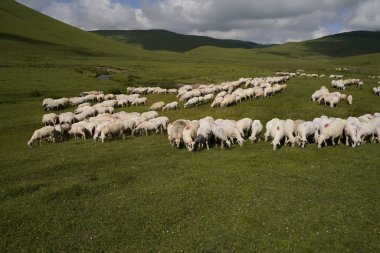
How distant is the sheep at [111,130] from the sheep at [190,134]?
17.2 ft

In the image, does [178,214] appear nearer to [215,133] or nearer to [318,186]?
[318,186]

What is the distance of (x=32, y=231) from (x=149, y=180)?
18.6 feet

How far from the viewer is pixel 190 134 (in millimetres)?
21656

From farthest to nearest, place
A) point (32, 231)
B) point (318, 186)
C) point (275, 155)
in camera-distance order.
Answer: point (275, 155), point (318, 186), point (32, 231)

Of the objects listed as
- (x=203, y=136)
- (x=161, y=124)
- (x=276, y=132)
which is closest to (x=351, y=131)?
(x=276, y=132)

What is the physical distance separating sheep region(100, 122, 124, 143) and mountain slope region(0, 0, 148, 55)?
3937 inches

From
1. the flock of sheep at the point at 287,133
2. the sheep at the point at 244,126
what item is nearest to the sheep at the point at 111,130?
the flock of sheep at the point at 287,133

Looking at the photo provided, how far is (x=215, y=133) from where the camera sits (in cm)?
2133

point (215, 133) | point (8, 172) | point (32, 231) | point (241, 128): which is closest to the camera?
point (32, 231)

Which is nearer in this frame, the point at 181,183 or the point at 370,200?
the point at 370,200

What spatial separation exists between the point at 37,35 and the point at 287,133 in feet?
495

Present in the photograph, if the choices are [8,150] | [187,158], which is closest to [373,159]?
[187,158]

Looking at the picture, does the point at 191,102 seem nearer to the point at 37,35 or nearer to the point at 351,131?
the point at 351,131

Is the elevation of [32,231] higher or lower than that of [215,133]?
lower
